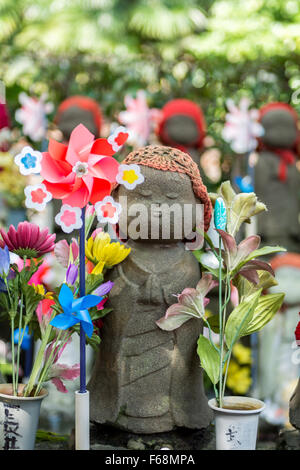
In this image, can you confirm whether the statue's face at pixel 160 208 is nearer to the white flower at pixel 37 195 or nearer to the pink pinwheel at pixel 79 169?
the pink pinwheel at pixel 79 169

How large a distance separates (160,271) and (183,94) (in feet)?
10.6

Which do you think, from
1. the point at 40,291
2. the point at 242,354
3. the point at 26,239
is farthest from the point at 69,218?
the point at 242,354

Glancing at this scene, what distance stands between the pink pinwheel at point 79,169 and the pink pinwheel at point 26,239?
191 mm

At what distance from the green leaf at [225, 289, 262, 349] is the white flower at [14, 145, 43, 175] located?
2.41 ft

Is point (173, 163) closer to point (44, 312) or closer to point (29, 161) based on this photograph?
point (29, 161)

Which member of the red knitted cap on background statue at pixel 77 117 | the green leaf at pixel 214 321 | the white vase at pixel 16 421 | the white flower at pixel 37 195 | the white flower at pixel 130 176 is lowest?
the white vase at pixel 16 421

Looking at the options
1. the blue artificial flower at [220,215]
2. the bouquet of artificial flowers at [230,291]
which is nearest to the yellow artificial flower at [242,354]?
the bouquet of artificial flowers at [230,291]

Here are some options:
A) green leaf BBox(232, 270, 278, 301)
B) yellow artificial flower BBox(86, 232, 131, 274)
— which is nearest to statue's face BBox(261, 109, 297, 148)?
green leaf BBox(232, 270, 278, 301)

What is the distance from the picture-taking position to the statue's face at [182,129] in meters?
4.05

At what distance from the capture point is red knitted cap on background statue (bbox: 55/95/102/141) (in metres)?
4.10

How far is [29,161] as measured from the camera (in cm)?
170

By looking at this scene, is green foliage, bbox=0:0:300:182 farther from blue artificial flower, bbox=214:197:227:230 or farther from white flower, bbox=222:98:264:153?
blue artificial flower, bbox=214:197:227:230
